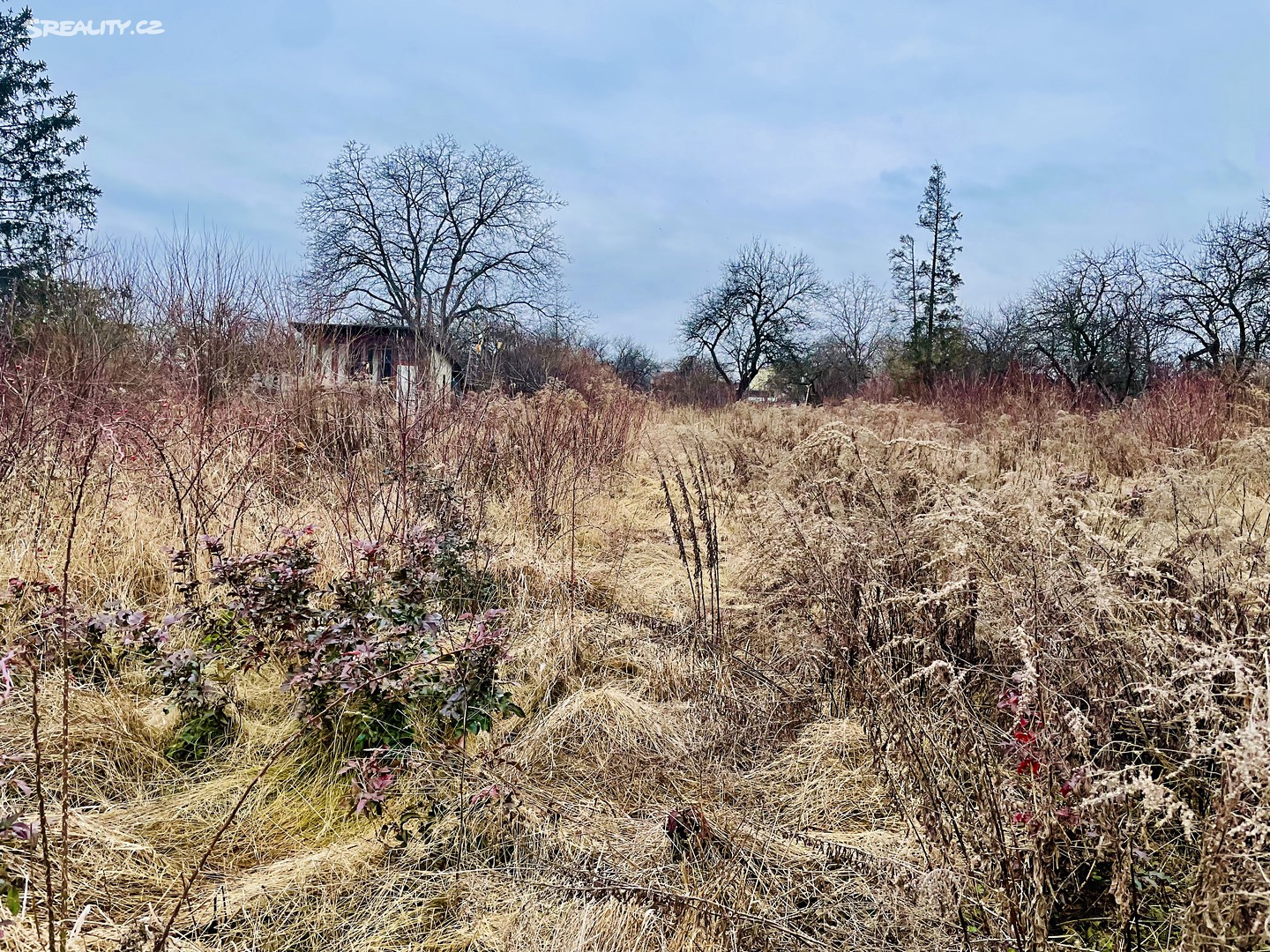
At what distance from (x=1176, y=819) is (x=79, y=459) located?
430cm

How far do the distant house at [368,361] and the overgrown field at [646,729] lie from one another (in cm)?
104

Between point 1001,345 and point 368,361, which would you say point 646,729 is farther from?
point 1001,345

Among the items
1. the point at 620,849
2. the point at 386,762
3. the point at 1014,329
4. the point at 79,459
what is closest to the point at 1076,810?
the point at 620,849

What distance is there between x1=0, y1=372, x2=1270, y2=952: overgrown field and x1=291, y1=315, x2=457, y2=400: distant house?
3.42ft

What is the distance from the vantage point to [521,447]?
5094mm

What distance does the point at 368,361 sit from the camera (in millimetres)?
5672

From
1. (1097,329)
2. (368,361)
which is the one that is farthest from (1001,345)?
(368,361)

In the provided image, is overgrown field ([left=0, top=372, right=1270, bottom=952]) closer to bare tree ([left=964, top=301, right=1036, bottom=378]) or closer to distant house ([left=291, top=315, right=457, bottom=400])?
distant house ([left=291, top=315, right=457, bottom=400])

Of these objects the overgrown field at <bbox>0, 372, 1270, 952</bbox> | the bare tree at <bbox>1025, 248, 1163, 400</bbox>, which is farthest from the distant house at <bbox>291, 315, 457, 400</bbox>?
the bare tree at <bbox>1025, 248, 1163, 400</bbox>

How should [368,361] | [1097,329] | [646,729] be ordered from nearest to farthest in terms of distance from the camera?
[646,729], [368,361], [1097,329]

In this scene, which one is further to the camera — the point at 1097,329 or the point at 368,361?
the point at 1097,329

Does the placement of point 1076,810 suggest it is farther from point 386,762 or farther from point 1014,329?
point 1014,329

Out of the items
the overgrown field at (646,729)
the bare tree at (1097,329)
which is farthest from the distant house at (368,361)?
the bare tree at (1097,329)

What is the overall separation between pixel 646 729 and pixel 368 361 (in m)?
4.57
